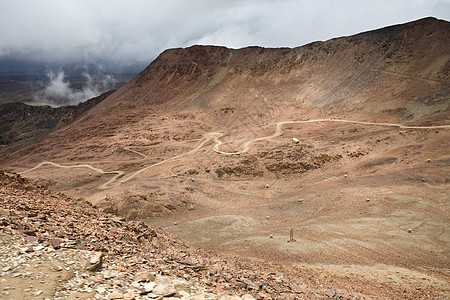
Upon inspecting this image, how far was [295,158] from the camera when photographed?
73.5ft

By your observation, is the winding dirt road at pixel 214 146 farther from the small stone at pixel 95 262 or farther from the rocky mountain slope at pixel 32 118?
the rocky mountain slope at pixel 32 118

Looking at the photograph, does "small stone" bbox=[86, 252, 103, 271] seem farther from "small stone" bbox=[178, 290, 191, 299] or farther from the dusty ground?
the dusty ground

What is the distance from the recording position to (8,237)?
15.9 feet

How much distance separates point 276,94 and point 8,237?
38.1 meters

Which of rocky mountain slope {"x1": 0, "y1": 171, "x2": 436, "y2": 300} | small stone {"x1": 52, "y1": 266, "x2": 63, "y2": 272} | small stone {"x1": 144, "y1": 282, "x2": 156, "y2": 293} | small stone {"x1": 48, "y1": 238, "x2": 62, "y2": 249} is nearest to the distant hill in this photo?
rocky mountain slope {"x1": 0, "y1": 171, "x2": 436, "y2": 300}

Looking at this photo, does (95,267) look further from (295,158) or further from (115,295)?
(295,158)

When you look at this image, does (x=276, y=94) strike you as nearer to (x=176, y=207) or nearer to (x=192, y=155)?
(x=192, y=155)

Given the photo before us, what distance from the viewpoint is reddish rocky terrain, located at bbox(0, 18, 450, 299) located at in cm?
1046

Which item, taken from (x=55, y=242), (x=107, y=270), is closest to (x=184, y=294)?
(x=107, y=270)

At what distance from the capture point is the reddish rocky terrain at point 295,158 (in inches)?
412

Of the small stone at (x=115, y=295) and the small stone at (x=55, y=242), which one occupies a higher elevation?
the small stone at (x=55, y=242)

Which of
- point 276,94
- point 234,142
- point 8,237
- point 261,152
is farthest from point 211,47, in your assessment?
point 8,237

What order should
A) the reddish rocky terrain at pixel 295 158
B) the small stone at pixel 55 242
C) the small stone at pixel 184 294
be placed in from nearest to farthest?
1. the small stone at pixel 184 294
2. the small stone at pixel 55 242
3. the reddish rocky terrain at pixel 295 158

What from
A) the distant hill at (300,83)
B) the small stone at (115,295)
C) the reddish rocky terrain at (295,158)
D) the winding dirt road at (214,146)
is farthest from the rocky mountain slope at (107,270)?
the distant hill at (300,83)
